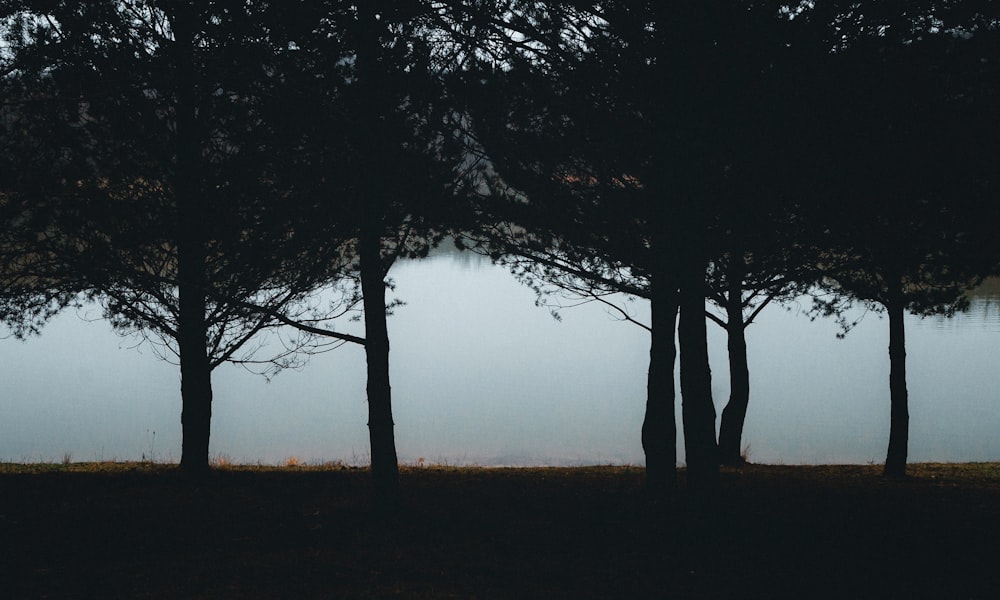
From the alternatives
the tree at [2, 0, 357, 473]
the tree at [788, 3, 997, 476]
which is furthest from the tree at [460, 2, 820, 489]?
the tree at [2, 0, 357, 473]

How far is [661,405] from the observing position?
416 inches

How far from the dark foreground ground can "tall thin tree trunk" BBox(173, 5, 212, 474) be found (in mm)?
938

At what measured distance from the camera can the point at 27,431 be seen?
88.3ft

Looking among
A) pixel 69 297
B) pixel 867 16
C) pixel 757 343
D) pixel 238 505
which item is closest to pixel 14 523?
pixel 238 505

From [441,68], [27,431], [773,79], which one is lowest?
[27,431]

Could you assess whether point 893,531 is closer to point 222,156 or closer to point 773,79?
point 773,79

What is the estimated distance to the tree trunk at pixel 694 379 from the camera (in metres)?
8.41

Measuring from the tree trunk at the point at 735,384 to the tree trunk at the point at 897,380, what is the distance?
250 cm

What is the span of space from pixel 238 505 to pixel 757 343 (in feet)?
156

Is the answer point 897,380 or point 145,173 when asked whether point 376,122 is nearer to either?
point 145,173

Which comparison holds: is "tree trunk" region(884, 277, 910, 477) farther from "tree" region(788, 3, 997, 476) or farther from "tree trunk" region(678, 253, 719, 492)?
"tree trunk" region(678, 253, 719, 492)

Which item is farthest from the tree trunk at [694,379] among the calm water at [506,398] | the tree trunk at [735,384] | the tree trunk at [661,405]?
the calm water at [506,398]

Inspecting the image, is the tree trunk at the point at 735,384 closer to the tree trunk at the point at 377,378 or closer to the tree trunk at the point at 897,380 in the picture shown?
the tree trunk at the point at 897,380

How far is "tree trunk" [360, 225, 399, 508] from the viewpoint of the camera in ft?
27.9
